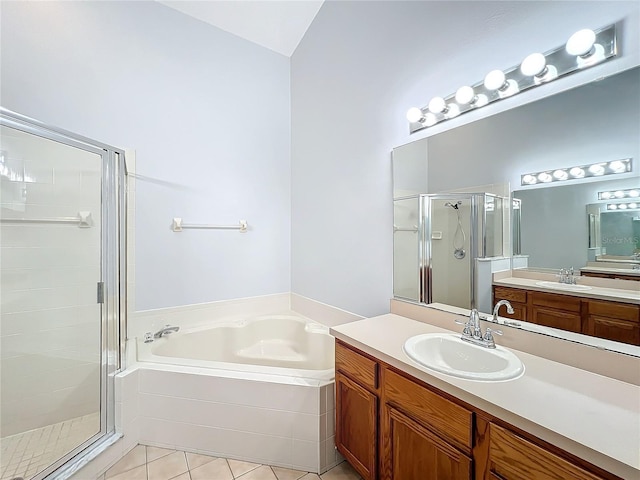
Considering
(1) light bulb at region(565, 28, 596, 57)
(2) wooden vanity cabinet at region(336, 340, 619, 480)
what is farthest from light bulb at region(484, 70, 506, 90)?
(2) wooden vanity cabinet at region(336, 340, 619, 480)

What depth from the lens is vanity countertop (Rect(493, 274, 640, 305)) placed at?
3.09ft

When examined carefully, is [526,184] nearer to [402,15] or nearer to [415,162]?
[415,162]

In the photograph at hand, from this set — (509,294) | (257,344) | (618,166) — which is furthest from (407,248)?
(257,344)

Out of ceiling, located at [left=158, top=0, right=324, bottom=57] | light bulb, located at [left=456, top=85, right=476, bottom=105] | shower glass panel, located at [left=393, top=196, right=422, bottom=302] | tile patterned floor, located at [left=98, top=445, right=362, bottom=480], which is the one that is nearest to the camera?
light bulb, located at [left=456, top=85, right=476, bottom=105]

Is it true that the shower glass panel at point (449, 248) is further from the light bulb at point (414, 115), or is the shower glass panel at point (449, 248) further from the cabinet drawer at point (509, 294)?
the light bulb at point (414, 115)

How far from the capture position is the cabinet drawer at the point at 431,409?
909mm

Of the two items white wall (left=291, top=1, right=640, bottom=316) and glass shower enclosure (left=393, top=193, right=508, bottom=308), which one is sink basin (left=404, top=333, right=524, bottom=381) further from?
white wall (left=291, top=1, right=640, bottom=316)

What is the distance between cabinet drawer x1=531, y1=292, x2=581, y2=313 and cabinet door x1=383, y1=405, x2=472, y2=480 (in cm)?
67

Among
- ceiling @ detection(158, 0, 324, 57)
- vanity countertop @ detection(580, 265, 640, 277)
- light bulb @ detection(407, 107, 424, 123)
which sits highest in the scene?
ceiling @ detection(158, 0, 324, 57)

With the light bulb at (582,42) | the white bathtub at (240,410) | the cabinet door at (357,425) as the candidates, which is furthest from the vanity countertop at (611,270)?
the white bathtub at (240,410)

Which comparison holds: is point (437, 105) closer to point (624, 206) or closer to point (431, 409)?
point (624, 206)

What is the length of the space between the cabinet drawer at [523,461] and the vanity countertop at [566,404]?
41 mm

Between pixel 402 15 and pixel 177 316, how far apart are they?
8.86 ft

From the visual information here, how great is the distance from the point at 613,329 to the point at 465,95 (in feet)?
3.65
